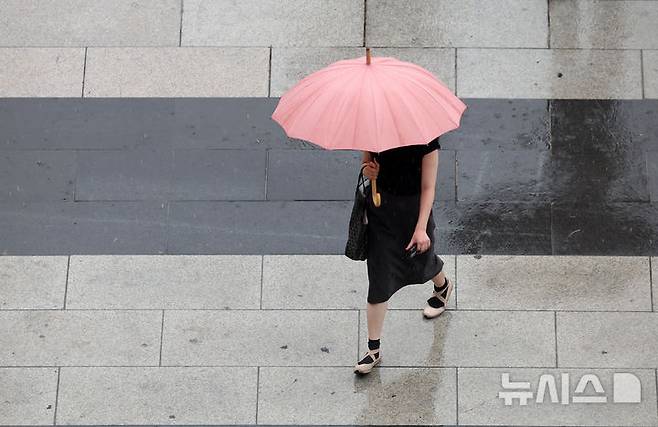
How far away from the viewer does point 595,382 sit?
7758 millimetres

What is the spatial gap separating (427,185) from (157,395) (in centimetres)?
238

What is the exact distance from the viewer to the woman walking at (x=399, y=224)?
6805mm

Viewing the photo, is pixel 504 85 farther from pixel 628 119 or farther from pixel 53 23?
pixel 53 23

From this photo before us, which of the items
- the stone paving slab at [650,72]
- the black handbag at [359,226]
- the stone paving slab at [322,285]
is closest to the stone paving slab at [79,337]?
the stone paving slab at [322,285]

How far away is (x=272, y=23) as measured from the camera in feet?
30.9

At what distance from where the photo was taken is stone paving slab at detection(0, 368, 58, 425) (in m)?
7.72

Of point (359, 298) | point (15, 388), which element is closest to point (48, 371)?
point (15, 388)

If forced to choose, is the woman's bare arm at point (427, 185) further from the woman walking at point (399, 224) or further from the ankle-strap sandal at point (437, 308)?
the ankle-strap sandal at point (437, 308)

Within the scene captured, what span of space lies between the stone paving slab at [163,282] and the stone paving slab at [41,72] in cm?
152

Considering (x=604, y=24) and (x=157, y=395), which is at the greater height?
(x=604, y=24)

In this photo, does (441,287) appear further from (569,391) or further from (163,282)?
(163,282)

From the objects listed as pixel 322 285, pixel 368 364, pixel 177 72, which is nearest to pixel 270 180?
pixel 322 285

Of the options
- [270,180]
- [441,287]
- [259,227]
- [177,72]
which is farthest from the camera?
[177,72]

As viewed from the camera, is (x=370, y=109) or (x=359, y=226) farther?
(x=359, y=226)
